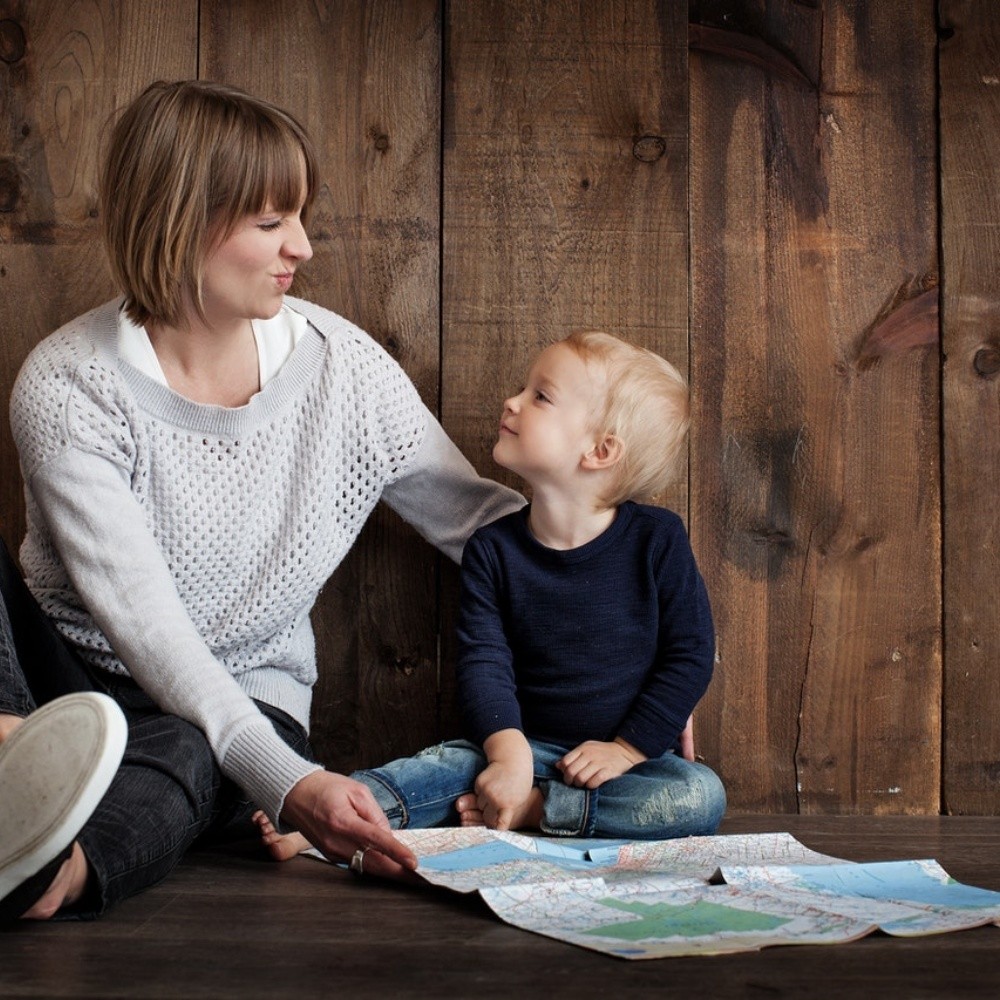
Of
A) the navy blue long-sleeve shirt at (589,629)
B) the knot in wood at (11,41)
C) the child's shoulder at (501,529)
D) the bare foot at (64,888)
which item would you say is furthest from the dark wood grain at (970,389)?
the knot in wood at (11,41)

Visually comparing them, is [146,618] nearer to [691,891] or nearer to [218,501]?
[218,501]

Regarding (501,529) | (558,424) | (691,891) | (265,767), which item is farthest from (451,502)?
(691,891)

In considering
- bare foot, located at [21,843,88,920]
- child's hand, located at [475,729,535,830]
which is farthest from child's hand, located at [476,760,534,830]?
bare foot, located at [21,843,88,920]

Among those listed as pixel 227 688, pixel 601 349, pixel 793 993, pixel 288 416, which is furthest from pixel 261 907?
pixel 601 349

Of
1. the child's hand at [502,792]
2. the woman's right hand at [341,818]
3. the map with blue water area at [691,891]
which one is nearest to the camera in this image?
the map with blue water area at [691,891]

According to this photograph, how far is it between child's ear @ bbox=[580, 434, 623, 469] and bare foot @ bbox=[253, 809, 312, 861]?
0.57m

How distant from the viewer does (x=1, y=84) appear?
1.70 m

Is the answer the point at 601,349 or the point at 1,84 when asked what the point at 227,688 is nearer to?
the point at 601,349

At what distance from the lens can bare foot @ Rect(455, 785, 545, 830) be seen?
58.2 inches

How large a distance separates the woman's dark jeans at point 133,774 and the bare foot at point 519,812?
0.70 feet

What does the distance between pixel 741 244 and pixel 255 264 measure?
69 centimetres

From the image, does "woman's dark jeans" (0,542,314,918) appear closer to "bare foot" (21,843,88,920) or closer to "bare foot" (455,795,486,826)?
"bare foot" (21,843,88,920)

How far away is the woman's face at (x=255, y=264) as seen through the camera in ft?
4.67

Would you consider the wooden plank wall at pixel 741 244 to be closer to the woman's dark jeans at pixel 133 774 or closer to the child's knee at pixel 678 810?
the child's knee at pixel 678 810
